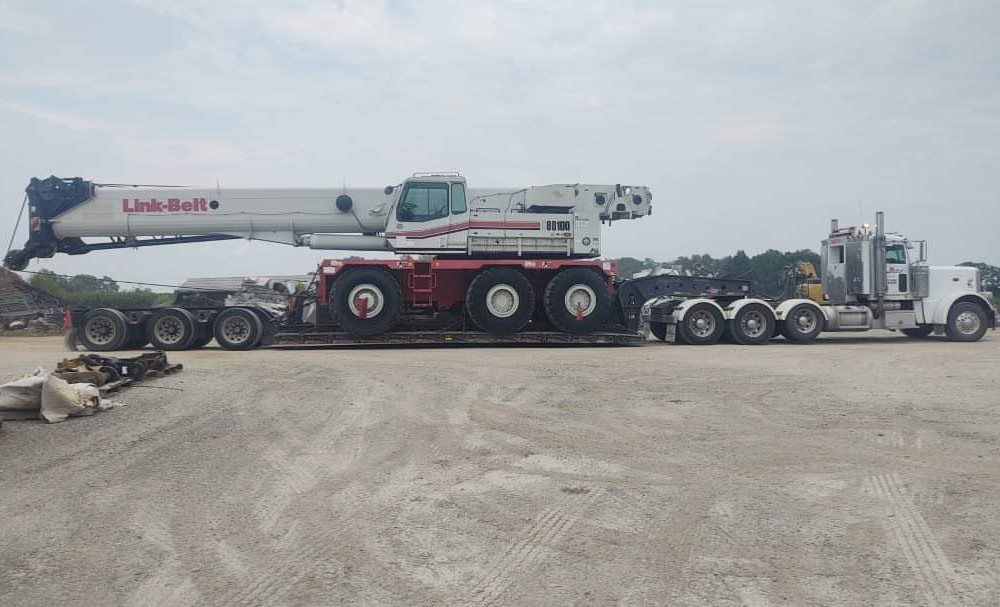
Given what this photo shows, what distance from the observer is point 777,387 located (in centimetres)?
1042

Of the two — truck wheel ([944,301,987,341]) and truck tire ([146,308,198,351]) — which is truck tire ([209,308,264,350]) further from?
truck wheel ([944,301,987,341])

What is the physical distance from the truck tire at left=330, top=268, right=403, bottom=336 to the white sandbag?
30.7ft

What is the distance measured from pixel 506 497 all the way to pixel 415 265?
39.4ft

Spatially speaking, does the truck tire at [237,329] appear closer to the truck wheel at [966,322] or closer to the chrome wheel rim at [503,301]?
the chrome wheel rim at [503,301]

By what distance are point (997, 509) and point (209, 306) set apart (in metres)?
15.5

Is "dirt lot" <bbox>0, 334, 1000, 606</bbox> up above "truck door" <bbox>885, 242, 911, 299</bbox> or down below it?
below

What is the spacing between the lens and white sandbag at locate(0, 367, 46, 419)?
24.7 feet

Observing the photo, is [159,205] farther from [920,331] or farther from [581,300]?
[920,331]

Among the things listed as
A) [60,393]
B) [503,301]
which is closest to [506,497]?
[60,393]

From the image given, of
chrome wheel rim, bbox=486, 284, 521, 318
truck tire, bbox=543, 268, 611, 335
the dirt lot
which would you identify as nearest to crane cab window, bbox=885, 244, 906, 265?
truck tire, bbox=543, 268, 611, 335

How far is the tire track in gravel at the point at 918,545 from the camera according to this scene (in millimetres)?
3945

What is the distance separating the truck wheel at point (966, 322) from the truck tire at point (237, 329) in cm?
1657

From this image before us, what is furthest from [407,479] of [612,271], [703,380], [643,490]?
[612,271]

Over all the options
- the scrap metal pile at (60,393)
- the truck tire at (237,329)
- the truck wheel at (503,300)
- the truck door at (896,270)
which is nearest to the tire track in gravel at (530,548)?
the scrap metal pile at (60,393)
